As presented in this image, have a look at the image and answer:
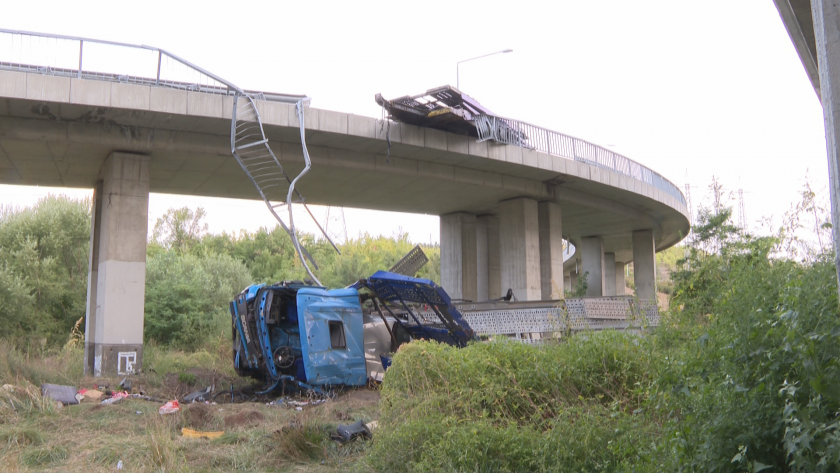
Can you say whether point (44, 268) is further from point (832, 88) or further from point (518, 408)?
point (832, 88)

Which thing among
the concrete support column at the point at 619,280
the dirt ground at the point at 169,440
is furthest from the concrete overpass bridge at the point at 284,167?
the concrete support column at the point at 619,280

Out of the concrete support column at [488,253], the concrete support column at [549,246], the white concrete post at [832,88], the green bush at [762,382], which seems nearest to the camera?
the green bush at [762,382]

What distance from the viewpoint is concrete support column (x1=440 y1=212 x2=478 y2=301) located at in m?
27.7

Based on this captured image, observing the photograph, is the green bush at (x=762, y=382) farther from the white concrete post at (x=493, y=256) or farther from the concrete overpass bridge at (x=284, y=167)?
the white concrete post at (x=493, y=256)

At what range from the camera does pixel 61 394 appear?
421 inches

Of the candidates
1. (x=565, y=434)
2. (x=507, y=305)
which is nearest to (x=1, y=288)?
(x=507, y=305)

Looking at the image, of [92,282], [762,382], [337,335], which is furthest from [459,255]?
Result: [762,382]

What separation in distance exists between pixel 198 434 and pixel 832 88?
787 centimetres

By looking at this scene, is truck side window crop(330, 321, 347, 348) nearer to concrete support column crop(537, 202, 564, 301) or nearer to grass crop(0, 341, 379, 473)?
grass crop(0, 341, 379, 473)

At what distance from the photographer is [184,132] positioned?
17500 mm

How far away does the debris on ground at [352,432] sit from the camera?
7.56 meters

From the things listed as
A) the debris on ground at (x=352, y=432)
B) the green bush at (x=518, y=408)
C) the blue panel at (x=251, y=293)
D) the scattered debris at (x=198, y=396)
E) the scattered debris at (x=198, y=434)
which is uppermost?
the blue panel at (x=251, y=293)

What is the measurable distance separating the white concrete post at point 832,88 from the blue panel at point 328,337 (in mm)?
9588

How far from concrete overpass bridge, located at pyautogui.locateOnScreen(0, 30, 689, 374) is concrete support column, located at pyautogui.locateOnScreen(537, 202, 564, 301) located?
0.06m
